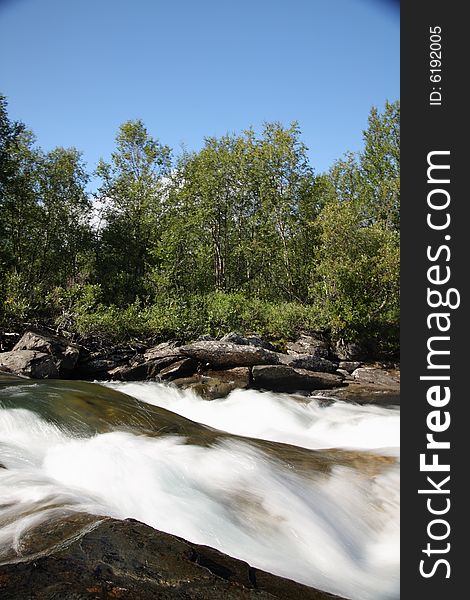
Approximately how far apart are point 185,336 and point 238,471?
11.6 m

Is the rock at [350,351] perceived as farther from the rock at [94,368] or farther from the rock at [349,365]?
the rock at [94,368]

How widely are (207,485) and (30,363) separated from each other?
9.49 metres

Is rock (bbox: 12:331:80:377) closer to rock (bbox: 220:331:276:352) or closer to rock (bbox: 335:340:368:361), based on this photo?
rock (bbox: 220:331:276:352)

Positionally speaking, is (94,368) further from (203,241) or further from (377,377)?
(203,241)

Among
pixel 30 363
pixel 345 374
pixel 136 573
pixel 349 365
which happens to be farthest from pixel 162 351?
pixel 136 573

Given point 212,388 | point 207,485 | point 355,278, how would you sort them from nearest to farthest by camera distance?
1. point 207,485
2. point 212,388
3. point 355,278

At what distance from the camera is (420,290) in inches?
82.1

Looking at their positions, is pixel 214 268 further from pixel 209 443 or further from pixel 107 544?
pixel 107 544

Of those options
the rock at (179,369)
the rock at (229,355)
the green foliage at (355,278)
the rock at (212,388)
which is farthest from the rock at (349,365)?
the rock at (179,369)

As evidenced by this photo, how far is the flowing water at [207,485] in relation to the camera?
188 inches

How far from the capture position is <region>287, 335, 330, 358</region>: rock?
17.8 m

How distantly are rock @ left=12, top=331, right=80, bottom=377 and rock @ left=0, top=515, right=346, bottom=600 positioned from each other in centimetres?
1209

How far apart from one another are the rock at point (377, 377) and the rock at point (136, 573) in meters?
13.1

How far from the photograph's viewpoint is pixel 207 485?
20.0 feet
